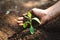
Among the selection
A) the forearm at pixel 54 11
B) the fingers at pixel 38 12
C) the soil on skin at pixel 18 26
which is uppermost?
the forearm at pixel 54 11

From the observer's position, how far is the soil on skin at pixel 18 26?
1821 mm

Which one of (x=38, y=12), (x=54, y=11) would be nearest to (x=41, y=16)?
(x=38, y=12)

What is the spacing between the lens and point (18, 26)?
1967 mm

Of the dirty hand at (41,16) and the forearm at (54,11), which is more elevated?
the forearm at (54,11)

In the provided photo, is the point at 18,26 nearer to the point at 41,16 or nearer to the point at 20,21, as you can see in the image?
the point at 20,21

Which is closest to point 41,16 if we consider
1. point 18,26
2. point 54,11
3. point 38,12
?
point 38,12

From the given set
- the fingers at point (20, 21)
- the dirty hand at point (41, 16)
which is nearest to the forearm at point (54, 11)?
the dirty hand at point (41, 16)

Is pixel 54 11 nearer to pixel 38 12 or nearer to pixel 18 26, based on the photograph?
pixel 38 12

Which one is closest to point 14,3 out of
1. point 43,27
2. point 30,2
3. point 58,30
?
point 30,2

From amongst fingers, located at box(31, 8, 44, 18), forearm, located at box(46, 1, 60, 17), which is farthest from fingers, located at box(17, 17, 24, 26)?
forearm, located at box(46, 1, 60, 17)

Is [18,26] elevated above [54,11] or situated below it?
below

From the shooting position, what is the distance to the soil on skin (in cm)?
182

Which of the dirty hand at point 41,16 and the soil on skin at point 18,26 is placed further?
the dirty hand at point 41,16

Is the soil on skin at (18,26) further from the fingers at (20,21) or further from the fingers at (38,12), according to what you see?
the fingers at (38,12)
